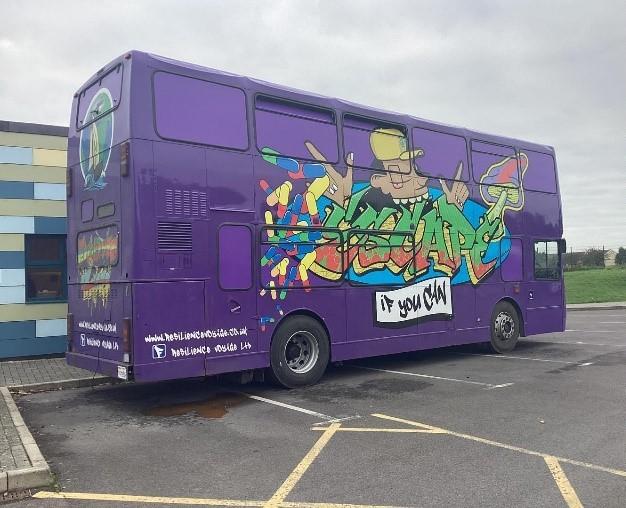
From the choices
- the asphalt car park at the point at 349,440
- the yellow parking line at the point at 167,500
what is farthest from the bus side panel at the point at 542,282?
the yellow parking line at the point at 167,500

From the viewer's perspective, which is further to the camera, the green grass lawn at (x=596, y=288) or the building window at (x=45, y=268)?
the green grass lawn at (x=596, y=288)

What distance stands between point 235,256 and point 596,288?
3365 centimetres

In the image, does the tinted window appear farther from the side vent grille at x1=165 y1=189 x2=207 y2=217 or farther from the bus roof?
the side vent grille at x1=165 y1=189 x2=207 y2=217

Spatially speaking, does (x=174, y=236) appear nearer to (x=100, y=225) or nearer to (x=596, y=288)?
(x=100, y=225)

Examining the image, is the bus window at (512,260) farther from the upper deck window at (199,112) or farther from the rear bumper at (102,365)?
the rear bumper at (102,365)

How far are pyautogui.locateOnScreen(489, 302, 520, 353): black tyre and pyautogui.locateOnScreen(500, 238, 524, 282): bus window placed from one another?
1.99 ft

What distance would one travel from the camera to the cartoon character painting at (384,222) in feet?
29.2

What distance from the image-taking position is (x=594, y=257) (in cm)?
5481

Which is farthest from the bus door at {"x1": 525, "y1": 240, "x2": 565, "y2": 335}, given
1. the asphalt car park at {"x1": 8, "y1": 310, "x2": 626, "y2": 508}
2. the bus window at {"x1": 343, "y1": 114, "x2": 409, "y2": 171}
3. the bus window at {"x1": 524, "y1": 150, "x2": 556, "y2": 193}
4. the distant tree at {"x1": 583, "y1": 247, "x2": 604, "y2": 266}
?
the distant tree at {"x1": 583, "y1": 247, "x2": 604, "y2": 266}

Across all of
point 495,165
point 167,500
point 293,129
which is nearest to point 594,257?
point 495,165

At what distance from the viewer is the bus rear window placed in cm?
780

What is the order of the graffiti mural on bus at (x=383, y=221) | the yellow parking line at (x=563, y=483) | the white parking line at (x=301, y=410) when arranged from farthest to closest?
the graffiti mural on bus at (x=383, y=221) → the white parking line at (x=301, y=410) → the yellow parking line at (x=563, y=483)

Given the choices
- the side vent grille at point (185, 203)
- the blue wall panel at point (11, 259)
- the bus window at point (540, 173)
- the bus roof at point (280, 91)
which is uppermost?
the bus roof at point (280, 91)

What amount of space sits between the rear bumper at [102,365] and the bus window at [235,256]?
1656mm
